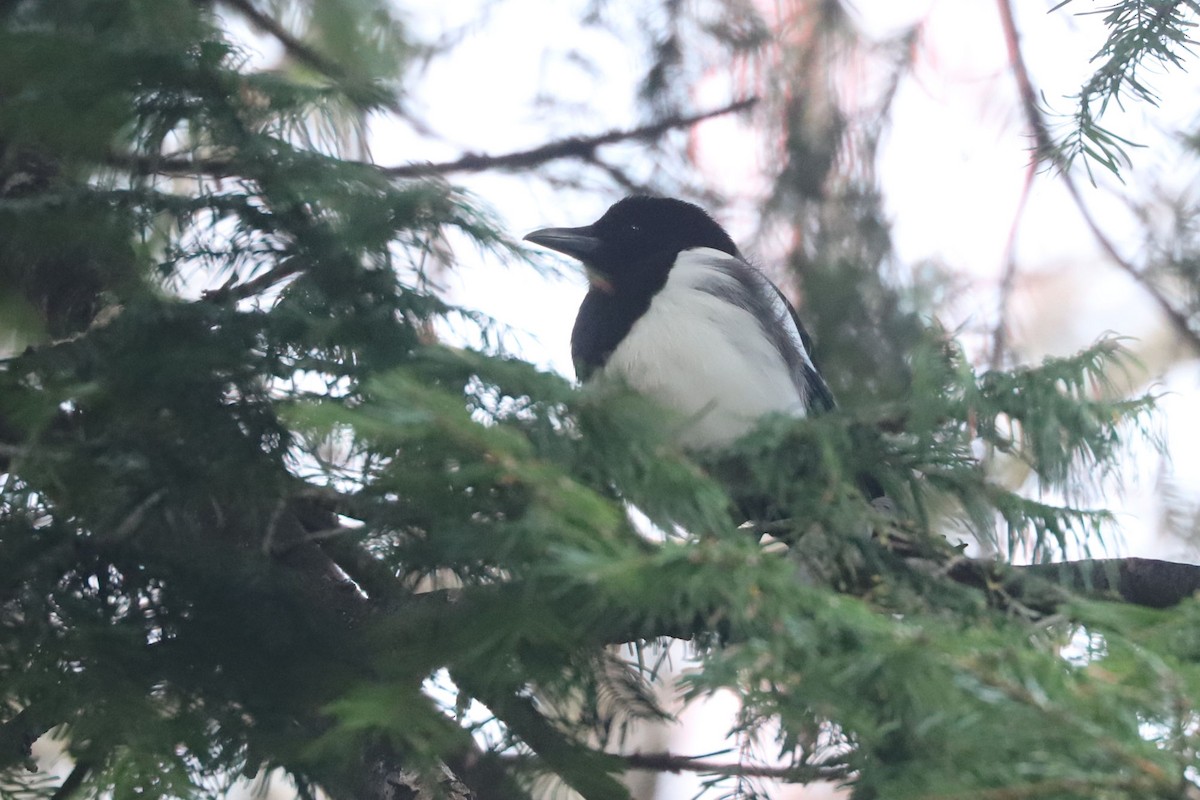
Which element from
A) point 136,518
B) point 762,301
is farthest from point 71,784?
point 762,301

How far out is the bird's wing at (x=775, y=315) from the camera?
2791 millimetres

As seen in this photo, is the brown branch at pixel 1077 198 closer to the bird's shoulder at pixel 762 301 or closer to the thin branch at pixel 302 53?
the bird's shoulder at pixel 762 301

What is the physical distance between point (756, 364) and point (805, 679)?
1.67 meters

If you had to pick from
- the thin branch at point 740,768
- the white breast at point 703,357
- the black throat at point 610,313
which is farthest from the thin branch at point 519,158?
the thin branch at point 740,768

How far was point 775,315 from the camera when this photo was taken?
2.86 metres

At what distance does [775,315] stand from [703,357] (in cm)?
39

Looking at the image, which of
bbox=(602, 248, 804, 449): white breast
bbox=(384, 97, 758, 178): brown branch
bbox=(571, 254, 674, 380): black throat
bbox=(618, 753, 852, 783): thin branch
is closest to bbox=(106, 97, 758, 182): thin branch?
bbox=(384, 97, 758, 178): brown branch

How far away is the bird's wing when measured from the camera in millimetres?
2791

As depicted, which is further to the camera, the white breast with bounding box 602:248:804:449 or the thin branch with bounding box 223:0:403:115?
the white breast with bounding box 602:248:804:449

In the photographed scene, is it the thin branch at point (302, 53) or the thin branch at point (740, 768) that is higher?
the thin branch at point (302, 53)

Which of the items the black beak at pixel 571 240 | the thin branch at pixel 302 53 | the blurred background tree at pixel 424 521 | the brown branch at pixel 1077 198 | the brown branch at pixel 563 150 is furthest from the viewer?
the brown branch at pixel 1077 198

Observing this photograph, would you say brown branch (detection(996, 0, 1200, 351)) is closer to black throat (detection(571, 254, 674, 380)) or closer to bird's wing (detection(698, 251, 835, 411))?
bird's wing (detection(698, 251, 835, 411))

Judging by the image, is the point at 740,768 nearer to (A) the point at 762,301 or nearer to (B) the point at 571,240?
(A) the point at 762,301

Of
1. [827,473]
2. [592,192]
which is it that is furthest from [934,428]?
[592,192]
